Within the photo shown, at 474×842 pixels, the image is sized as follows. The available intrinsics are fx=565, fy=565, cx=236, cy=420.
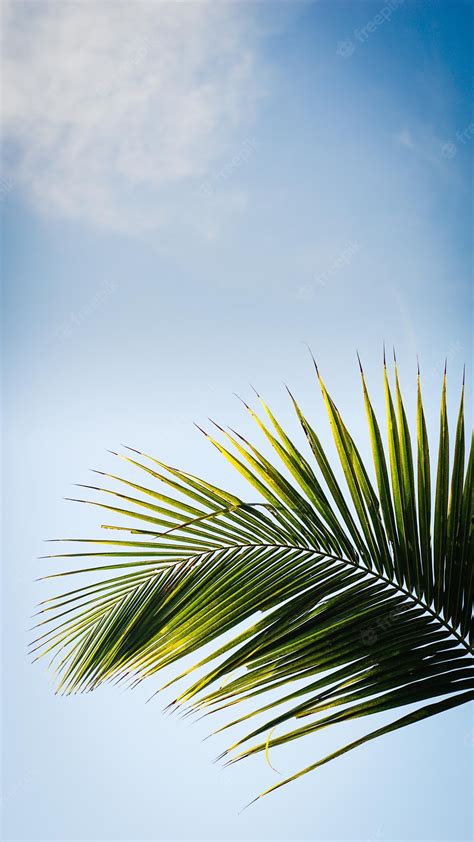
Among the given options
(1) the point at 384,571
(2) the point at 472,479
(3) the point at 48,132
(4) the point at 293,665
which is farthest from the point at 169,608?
(3) the point at 48,132

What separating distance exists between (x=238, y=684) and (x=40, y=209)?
8425 millimetres

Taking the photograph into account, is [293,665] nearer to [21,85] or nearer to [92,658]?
[92,658]

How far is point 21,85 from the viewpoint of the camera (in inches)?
291

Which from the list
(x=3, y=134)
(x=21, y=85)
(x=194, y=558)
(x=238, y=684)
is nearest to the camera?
(x=238, y=684)

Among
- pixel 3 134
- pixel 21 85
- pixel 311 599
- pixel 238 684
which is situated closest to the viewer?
pixel 238 684

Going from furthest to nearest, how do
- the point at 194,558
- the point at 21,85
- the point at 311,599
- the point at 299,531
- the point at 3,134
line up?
the point at 3,134 < the point at 21,85 < the point at 194,558 < the point at 299,531 < the point at 311,599

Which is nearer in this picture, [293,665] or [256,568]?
[293,665]

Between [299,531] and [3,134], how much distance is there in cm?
832

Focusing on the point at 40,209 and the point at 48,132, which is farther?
the point at 40,209

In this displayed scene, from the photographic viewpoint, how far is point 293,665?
1284 millimetres

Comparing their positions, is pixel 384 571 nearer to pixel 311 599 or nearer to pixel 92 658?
pixel 311 599

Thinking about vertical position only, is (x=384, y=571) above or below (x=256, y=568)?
below

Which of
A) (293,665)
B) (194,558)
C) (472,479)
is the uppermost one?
(194,558)

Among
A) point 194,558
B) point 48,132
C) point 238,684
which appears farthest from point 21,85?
point 238,684
